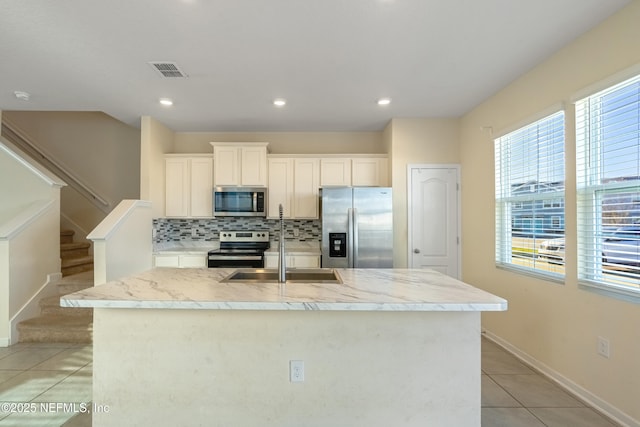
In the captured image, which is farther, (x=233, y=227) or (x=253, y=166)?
(x=233, y=227)

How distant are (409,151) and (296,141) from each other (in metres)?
1.70

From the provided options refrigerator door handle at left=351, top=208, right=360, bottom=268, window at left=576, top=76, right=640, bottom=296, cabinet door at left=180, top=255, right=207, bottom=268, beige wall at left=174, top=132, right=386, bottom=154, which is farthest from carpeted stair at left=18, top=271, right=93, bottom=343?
window at left=576, top=76, right=640, bottom=296

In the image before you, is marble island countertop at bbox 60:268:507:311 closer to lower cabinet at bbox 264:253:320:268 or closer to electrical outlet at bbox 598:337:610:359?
electrical outlet at bbox 598:337:610:359

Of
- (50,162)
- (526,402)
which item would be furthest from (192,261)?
(526,402)

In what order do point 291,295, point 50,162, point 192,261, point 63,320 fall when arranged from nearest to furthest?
point 291,295 < point 63,320 < point 192,261 < point 50,162

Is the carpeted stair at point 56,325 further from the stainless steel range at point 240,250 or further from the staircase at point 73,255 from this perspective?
the stainless steel range at point 240,250

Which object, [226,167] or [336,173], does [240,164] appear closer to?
[226,167]

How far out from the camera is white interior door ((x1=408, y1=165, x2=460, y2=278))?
13.4 ft

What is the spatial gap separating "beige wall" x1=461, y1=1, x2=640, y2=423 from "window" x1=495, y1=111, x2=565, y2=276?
107mm

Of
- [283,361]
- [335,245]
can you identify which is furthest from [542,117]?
[283,361]

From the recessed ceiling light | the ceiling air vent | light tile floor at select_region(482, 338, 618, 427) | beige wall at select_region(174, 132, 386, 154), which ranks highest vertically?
the ceiling air vent

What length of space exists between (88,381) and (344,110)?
3.66 m

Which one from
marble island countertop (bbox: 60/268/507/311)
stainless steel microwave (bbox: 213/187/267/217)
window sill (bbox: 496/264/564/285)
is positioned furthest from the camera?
stainless steel microwave (bbox: 213/187/267/217)

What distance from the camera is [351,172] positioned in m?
4.37
